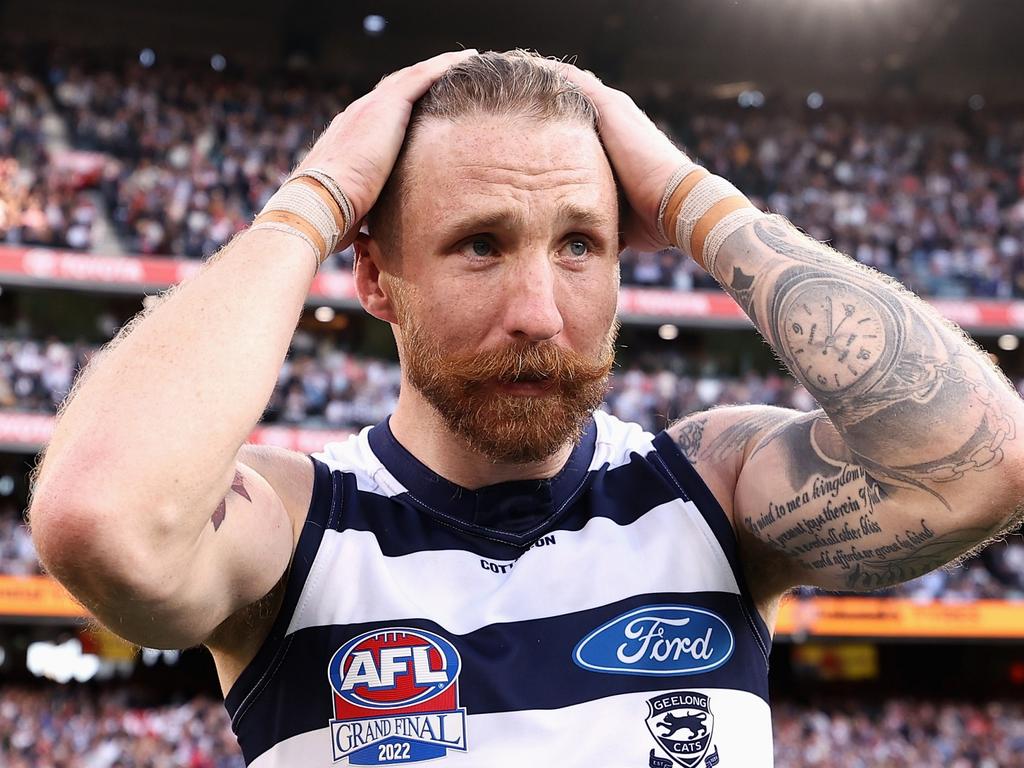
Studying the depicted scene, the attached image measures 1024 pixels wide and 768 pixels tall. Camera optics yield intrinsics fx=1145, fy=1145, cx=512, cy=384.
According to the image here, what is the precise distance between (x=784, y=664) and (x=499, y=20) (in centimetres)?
1508

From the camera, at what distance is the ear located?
7.99 feet

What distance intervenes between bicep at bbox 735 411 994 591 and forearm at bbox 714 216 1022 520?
0.04 meters

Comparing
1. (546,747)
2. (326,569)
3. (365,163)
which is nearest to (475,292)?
(365,163)

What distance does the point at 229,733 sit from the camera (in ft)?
48.2

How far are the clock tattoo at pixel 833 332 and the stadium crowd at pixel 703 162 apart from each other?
57.9ft

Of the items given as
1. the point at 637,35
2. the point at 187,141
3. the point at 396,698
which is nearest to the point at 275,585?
the point at 396,698

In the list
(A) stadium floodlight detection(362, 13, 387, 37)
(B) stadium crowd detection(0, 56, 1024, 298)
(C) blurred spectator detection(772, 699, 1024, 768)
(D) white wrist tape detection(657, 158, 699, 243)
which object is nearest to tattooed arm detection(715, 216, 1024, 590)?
(D) white wrist tape detection(657, 158, 699, 243)

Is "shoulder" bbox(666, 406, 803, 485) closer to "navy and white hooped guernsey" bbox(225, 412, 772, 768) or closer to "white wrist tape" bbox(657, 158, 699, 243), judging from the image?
"navy and white hooped guernsey" bbox(225, 412, 772, 768)

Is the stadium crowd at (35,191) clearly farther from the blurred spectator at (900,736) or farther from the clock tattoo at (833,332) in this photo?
the clock tattoo at (833,332)

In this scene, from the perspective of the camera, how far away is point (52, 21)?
23.9 meters

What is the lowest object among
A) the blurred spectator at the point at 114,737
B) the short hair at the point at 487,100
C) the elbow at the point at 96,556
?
the blurred spectator at the point at 114,737

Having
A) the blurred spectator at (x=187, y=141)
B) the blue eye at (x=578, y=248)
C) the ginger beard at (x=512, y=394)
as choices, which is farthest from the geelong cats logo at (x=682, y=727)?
the blurred spectator at (x=187, y=141)

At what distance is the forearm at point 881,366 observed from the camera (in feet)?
6.69

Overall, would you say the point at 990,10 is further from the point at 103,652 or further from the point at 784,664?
the point at 103,652
